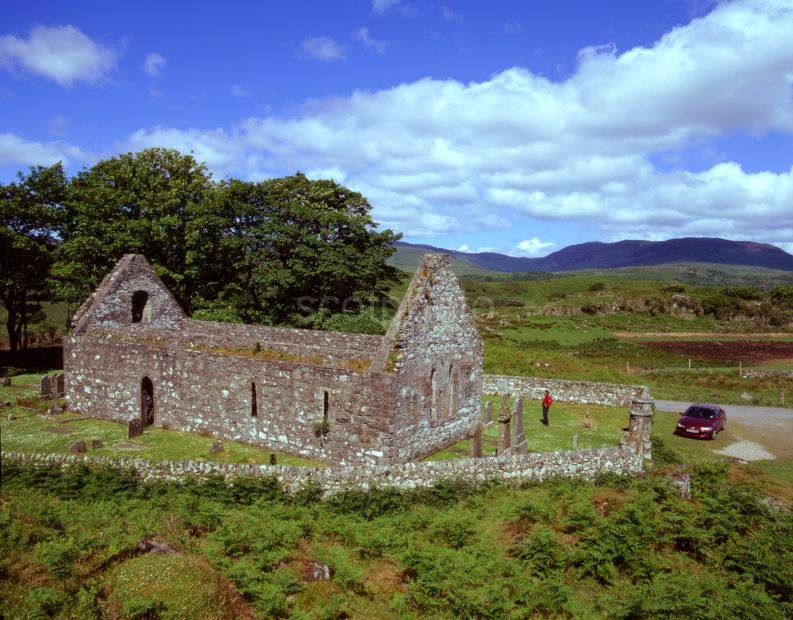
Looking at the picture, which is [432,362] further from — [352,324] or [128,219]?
[128,219]

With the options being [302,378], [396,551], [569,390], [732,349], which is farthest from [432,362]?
[732,349]

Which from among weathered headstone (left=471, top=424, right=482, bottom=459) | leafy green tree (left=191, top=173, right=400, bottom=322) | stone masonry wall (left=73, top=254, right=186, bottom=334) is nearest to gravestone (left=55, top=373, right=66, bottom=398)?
stone masonry wall (left=73, top=254, right=186, bottom=334)

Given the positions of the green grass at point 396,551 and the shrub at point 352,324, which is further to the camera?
the shrub at point 352,324

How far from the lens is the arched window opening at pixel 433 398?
19.6m

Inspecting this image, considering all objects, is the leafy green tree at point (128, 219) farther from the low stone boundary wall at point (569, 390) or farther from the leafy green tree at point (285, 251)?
the low stone boundary wall at point (569, 390)

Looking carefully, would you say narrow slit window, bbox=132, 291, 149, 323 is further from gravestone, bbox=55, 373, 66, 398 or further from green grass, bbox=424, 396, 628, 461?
green grass, bbox=424, 396, 628, 461

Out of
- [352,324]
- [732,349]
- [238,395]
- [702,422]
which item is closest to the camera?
[238,395]

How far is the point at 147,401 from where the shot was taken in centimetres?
2331

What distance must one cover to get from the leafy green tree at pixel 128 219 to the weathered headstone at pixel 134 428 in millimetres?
17203

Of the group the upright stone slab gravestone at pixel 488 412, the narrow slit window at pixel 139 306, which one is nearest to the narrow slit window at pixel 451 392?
the upright stone slab gravestone at pixel 488 412

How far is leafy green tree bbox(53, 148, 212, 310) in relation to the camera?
35.3 metres

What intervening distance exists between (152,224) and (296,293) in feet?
36.2

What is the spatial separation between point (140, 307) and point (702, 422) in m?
30.7

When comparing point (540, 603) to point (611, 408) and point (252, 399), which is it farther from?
point (611, 408)
